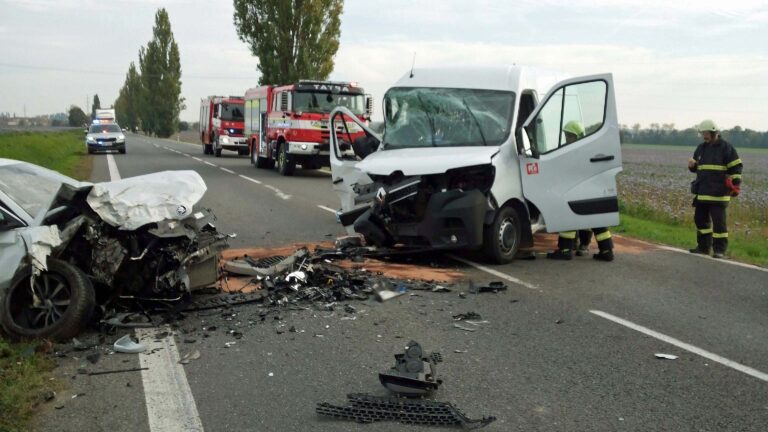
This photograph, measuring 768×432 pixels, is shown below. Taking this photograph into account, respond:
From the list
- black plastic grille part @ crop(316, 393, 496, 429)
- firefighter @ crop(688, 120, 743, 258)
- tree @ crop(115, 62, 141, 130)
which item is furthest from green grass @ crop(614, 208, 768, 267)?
tree @ crop(115, 62, 141, 130)

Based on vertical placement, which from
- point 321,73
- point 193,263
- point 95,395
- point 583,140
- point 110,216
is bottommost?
point 95,395

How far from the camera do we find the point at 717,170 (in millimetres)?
10047

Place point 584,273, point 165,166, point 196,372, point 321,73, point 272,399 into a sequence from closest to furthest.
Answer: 1. point 272,399
2. point 196,372
3. point 584,273
4. point 165,166
5. point 321,73

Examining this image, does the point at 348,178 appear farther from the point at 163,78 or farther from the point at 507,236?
the point at 163,78

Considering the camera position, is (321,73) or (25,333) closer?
(25,333)

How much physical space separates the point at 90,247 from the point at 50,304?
1.79 ft

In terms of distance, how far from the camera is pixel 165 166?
89.5ft

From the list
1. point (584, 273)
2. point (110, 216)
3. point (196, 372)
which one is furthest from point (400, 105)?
point (196, 372)

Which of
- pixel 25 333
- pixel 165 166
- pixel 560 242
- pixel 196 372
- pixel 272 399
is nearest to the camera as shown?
pixel 272 399

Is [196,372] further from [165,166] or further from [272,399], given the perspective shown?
[165,166]

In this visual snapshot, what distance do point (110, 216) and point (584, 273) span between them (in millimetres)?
5328

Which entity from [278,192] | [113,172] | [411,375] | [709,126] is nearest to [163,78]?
[113,172]

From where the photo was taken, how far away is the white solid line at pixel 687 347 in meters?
5.14

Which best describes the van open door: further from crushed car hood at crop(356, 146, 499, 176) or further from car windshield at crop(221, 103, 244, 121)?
car windshield at crop(221, 103, 244, 121)
